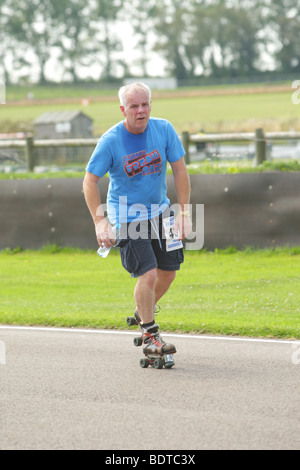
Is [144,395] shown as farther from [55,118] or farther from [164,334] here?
[55,118]

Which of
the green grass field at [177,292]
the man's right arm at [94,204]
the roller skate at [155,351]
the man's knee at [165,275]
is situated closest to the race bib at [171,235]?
the man's knee at [165,275]

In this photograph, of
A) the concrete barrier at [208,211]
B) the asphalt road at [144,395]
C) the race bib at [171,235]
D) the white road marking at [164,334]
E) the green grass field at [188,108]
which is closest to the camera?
the asphalt road at [144,395]

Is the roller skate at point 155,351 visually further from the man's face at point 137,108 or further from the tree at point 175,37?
the tree at point 175,37

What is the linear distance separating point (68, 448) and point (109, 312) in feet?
14.5

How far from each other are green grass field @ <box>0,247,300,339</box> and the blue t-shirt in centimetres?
178

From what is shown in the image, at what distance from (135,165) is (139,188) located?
0.61 ft

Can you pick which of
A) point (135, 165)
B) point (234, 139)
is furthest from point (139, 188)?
point (234, 139)

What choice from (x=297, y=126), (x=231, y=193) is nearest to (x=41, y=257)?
(x=231, y=193)

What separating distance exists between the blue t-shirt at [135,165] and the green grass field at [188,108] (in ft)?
141

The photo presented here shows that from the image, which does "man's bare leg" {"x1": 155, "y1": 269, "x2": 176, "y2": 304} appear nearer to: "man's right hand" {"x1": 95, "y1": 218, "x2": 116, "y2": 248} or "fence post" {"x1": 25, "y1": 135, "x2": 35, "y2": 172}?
"man's right hand" {"x1": 95, "y1": 218, "x2": 116, "y2": 248}

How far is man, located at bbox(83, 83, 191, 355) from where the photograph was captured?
6500mm

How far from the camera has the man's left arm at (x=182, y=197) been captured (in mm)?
6766

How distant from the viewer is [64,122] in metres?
47.2
